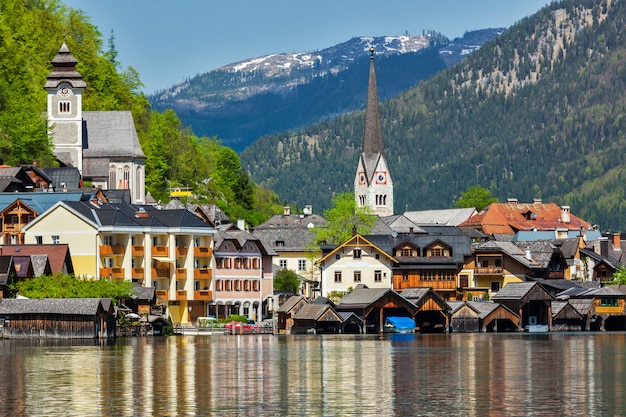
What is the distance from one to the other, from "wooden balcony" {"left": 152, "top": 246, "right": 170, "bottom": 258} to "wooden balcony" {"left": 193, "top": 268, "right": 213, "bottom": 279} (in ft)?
14.1

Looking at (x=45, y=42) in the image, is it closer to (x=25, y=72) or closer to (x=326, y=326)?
(x=25, y=72)

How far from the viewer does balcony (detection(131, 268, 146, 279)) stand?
398ft

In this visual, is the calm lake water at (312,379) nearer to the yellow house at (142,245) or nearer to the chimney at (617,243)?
the yellow house at (142,245)

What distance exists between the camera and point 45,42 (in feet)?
539

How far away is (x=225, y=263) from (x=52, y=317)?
3578cm

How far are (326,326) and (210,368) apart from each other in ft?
170

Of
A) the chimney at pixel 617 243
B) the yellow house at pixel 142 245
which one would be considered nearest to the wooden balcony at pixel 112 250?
the yellow house at pixel 142 245

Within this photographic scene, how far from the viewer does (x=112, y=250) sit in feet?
393

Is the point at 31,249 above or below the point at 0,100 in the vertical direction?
below

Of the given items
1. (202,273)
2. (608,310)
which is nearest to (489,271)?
(608,310)

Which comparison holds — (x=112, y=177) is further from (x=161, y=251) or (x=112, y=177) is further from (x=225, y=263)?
(x=161, y=251)

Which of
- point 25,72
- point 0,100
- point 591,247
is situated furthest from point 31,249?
point 591,247

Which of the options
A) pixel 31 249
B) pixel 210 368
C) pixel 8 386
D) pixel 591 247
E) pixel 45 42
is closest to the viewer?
pixel 8 386

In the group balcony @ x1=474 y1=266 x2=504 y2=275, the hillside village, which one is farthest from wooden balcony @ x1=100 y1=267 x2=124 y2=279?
balcony @ x1=474 y1=266 x2=504 y2=275
